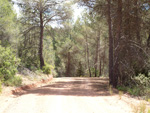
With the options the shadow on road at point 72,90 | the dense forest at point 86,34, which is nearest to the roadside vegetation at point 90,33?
the dense forest at point 86,34

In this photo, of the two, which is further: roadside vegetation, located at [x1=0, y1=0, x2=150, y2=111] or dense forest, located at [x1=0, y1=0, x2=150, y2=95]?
dense forest, located at [x1=0, y1=0, x2=150, y2=95]

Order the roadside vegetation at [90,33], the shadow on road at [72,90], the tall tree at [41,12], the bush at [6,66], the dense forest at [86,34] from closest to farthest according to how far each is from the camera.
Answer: the shadow on road at [72,90], the bush at [6,66], the roadside vegetation at [90,33], the dense forest at [86,34], the tall tree at [41,12]

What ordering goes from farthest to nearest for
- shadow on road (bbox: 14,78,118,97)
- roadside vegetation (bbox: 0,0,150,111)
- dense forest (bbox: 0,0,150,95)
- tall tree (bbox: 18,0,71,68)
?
1. tall tree (bbox: 18,0,71,68)
2. dense forest (bbox: 0,0,150,95)
3. roadside vegetation (bbox: 0,0,150,111)
4. shadow on road (bbox: 14,78,118,97)

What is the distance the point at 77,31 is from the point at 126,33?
22.1 m

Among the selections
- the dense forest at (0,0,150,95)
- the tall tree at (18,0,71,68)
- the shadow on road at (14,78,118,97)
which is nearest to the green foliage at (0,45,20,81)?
the dense forest at (0,0,150,95)

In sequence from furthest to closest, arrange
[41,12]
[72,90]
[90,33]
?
[90,33] < [41,12] < [72,90]

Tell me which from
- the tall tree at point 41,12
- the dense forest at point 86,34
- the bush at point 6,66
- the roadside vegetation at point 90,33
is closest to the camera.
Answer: the bush at point 6,66

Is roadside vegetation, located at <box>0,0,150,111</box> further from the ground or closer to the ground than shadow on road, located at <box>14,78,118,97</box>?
further from the ground

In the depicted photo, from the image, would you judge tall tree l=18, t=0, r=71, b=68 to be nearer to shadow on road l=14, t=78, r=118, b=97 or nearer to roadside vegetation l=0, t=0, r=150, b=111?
roadside vegetation l=0, t=0, r=150, b=111

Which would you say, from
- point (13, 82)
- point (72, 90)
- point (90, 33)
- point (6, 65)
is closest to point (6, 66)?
point (6, 65)

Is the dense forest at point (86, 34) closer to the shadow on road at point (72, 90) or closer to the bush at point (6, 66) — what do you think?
the bush at point (6, 66)

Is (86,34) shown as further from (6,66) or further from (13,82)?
(6,66)

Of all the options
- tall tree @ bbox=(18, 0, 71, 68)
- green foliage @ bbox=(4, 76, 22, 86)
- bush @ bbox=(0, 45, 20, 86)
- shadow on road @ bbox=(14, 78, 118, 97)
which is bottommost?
shadow on road @ bbox=(14, 78, 118, 97)

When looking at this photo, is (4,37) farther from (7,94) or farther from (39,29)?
(7,94)
